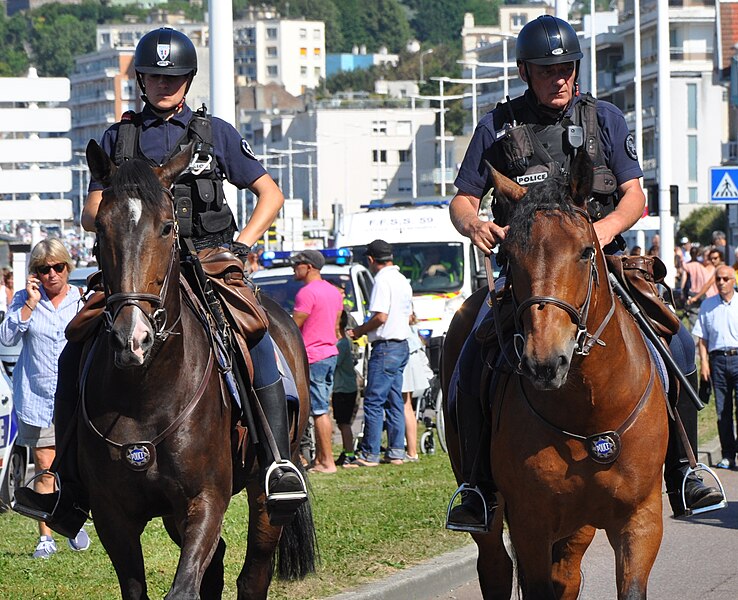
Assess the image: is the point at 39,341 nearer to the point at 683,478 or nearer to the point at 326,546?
the point at 326,546

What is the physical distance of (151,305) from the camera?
22.7ft

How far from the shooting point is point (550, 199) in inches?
269

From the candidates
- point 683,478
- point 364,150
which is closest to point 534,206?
point 683,478

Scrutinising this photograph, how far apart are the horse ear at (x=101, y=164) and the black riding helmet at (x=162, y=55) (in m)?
0.99

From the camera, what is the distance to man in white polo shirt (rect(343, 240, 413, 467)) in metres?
17.2

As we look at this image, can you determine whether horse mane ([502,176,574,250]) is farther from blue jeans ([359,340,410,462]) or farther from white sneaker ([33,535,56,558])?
blue jeans ([359,340,410,462])

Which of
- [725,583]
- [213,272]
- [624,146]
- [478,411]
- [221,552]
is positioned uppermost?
[624,146]

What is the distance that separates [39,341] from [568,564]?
5.56m

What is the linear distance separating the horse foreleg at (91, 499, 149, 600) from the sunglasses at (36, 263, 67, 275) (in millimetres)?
4607

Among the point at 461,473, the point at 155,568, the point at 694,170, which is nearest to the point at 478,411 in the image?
the point at 461,473

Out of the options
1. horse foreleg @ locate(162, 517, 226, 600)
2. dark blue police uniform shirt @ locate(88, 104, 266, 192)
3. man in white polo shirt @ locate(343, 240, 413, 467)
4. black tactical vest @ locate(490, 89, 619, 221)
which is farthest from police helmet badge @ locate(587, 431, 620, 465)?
man in white polo shirt @ locate(343, 240, 413, 467)

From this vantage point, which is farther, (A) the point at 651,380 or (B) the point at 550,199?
(A) the point at 651,380

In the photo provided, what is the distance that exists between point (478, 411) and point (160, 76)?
2393 millimetres

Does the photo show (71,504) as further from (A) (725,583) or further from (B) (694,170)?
(B) (694,170)
